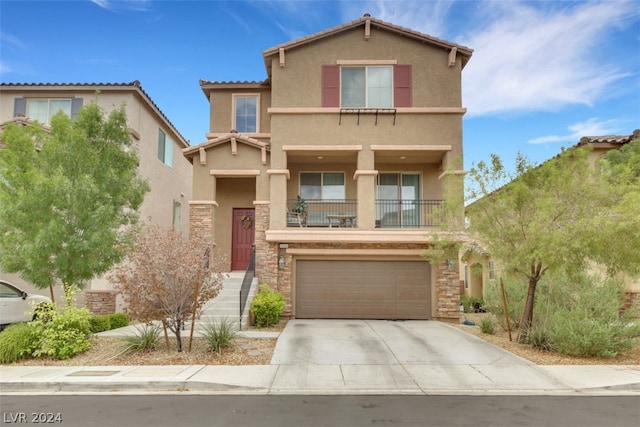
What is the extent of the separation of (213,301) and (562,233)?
10.3m

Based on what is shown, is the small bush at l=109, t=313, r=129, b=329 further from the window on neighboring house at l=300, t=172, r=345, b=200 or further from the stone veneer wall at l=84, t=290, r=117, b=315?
the window on neighboring house at l=300, t=172, r=345, b=200

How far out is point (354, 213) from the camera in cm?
1572

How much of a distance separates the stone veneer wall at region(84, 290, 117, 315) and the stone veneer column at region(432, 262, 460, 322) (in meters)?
11.3

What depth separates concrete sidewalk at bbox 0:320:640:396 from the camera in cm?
722

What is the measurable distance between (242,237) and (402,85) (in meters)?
8.68

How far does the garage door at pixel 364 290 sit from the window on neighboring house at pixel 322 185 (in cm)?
295

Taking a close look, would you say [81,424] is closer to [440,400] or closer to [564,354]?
[440,400]

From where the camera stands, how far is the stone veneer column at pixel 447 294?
14.6 metres

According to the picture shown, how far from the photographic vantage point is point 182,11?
44.9ft

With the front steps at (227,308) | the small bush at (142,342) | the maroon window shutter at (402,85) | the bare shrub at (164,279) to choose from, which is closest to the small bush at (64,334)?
the small bush at (142,342)

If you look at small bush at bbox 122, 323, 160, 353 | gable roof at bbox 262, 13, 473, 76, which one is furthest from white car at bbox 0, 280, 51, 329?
gable roof at bbox 262, 13, 473, 76

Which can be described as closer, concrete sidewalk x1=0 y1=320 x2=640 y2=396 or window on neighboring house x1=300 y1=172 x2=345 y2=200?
concrete sidewalk x1=0 y1=320 x2=640 y2=396

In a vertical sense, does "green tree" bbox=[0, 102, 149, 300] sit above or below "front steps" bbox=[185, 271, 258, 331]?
above

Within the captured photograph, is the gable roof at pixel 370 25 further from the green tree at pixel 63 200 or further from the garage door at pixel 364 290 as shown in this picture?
the garage door at pixel 364 290
